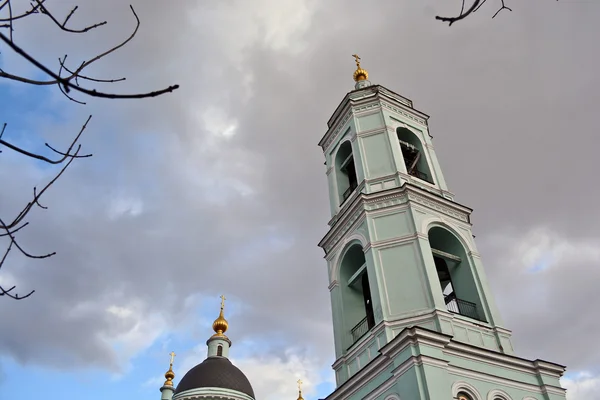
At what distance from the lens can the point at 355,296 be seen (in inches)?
498

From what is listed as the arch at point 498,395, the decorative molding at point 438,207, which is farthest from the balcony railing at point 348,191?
the arch at point 498,395

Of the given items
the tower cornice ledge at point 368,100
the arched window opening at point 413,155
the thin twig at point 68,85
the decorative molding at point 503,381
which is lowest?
the thin twig at point 68,85

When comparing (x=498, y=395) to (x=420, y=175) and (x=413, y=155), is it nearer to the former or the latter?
(x=420, y=175)

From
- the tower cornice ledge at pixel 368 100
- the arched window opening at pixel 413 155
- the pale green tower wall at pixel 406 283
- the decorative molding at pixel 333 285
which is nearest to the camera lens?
the pale green tower wall at pixel 406 283

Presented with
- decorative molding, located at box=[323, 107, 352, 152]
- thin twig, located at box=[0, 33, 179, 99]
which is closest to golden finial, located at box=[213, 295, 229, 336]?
decorative molding, located at box=[323, 107, 352, 152]

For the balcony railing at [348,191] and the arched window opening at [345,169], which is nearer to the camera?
the balcony railing at [348,191]

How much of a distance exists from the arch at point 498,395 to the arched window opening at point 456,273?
171cm

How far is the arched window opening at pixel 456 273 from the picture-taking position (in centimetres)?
1146

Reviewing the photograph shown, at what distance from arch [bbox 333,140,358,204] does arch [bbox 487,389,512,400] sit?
651 centimetres

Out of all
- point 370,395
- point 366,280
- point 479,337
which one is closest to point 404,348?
point 370,395

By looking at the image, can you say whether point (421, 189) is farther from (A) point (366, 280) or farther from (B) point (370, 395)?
(B) point (370, 395)

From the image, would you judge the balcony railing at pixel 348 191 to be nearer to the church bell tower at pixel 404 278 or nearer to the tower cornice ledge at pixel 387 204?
the church bell tower at pixel 404 278

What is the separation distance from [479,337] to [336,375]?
10.4ft

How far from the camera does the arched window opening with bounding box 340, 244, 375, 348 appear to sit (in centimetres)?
1179
